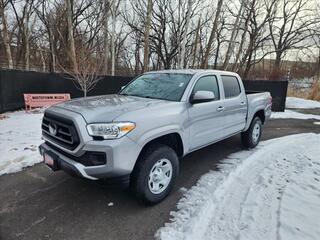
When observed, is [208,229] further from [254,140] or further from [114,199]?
[254,140]

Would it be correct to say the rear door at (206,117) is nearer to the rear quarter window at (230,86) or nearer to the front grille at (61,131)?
the rear quarter window at (230,86)

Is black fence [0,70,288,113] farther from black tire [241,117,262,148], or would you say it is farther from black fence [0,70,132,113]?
black tire [241,117,262,148]

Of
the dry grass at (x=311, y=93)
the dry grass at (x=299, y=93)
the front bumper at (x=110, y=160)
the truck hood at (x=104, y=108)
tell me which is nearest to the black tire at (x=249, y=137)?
the truck hood at (x=104, y=108)

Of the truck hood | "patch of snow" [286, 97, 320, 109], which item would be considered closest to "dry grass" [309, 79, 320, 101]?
"patch of snow" [286, 97, 320, 109]

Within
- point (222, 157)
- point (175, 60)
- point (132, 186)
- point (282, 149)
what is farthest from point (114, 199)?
point (175, 60)

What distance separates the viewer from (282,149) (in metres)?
5.57

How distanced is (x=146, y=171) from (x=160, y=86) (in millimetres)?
1624

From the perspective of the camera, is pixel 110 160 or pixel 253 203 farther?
pixel 253 203

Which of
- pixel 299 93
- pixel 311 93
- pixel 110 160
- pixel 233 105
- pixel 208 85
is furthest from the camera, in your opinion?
pixel 299 93

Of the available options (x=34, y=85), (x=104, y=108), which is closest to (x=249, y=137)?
(x=104, y=108)

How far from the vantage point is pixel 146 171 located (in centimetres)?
291

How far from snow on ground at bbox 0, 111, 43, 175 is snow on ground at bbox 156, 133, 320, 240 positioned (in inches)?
122

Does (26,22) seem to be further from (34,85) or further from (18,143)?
(18,143)

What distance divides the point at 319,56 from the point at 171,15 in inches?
668
